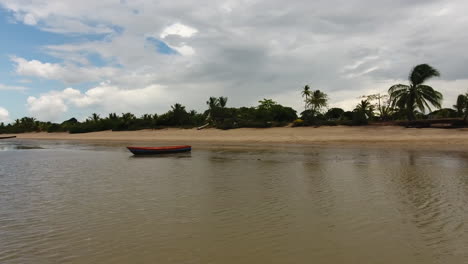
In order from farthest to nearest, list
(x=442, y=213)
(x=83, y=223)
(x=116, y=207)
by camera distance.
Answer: (x=116, y=207) < (x=442, y=213) < (x=83, y=223)

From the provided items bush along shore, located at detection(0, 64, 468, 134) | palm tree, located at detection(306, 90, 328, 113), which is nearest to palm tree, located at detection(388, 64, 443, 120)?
bush along shore, located at detection(0, 64, 468, 134)

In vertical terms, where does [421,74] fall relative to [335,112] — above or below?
above

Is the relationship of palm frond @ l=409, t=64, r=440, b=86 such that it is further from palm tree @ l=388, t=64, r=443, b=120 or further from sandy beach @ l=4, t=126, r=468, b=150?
sandy beach @ l=4, t=126, r=468, b=150

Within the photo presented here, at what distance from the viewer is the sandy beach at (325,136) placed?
32.7m

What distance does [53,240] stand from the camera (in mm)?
6980

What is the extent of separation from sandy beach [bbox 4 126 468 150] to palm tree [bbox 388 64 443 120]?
16.7 feet

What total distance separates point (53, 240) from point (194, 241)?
9.76 feet

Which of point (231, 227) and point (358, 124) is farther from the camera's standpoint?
point (358, 124)

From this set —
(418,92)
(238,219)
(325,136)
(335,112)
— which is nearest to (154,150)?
(325,136)

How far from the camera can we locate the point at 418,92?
4225cm

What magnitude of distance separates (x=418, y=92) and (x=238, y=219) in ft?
137

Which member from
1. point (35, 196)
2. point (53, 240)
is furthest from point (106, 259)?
point (35, 196)

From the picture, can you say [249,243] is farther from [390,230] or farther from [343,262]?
[390,230]

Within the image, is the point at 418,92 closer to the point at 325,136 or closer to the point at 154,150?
the point at 325,136
